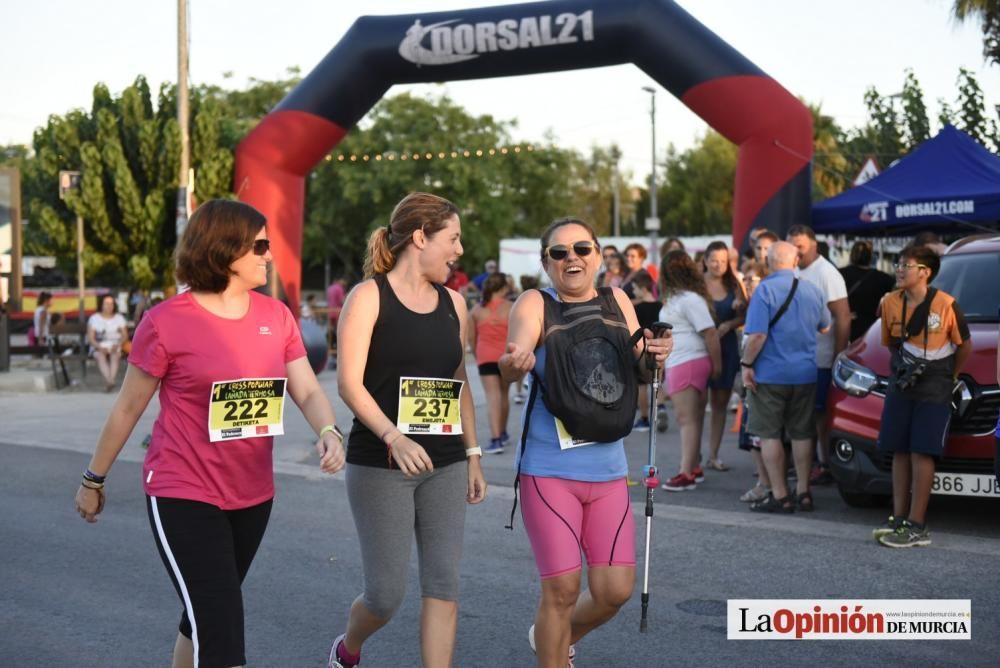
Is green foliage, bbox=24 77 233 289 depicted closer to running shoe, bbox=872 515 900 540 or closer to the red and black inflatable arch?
the red and black inflatable arch

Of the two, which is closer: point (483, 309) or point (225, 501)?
point (225, 501)

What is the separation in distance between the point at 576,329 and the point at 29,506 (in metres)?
5.94

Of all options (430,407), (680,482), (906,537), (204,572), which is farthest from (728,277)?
(204,572)

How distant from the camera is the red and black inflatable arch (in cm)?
1416

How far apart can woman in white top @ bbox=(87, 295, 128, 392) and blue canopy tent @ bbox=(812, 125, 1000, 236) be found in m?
11.0

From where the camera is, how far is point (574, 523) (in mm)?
4109

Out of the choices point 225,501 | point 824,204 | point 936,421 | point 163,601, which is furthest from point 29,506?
point 824,204

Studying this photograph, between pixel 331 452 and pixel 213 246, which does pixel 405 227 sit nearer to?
pixel 213 246

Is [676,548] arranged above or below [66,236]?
below

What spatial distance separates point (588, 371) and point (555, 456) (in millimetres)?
319

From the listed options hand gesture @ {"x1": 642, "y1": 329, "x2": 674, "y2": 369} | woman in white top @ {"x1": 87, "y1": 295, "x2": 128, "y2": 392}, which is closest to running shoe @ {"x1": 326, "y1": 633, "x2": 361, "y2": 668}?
hand gesture @ {"x1": 642, "y1": 329, "x2": 674, "y2": 369}

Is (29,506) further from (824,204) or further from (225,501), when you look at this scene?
(824,204)

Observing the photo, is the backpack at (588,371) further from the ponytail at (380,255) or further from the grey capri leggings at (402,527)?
the ponytail at (380,255)

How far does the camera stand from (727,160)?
192ft
